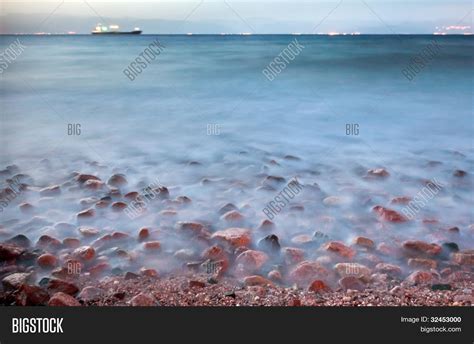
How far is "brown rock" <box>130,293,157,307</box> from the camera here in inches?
120

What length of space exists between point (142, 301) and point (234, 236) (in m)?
0.96

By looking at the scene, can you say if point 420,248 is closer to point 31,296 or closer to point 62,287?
point 62,287

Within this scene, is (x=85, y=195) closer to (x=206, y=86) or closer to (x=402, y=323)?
(x=402, y=323)

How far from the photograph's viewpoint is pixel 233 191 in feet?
14.6

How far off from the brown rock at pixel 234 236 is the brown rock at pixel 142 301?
0.80 m

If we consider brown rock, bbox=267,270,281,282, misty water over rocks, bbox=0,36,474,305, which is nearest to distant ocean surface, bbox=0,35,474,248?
misty water over rocks, bbox=0,36,474,305

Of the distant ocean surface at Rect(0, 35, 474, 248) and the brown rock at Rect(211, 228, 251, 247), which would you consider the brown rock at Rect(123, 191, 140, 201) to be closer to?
the distant ocean surface at Rect(0, 35, 474, 248)

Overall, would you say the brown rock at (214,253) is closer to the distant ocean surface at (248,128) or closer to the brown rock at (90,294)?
the distant ocean surface at (248,128)

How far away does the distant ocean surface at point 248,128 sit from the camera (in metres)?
4.56

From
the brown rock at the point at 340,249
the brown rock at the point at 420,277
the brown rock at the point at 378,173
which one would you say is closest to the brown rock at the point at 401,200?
the brown rock at the point at 378,173

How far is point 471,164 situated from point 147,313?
4.02 m

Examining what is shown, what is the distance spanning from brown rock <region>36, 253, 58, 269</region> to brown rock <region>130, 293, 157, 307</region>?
30.9 inches

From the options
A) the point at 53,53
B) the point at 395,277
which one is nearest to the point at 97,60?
the point at 53,53

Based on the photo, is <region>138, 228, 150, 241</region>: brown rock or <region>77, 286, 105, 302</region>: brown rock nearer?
<region>77, 286, 105, 302</region>: brown rock
